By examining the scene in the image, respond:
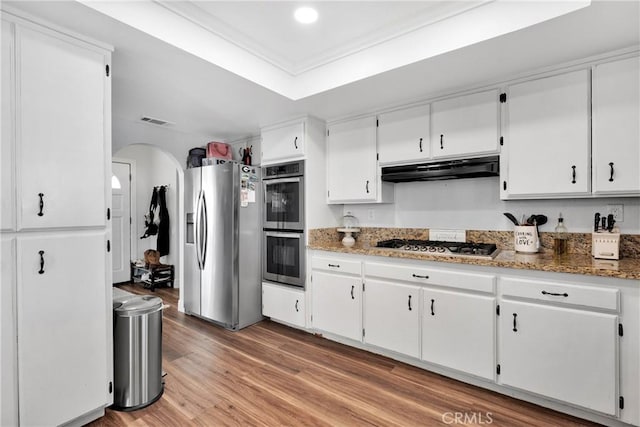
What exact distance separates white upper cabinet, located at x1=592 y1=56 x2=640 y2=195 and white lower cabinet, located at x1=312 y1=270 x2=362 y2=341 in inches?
76.5

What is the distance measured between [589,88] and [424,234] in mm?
1664

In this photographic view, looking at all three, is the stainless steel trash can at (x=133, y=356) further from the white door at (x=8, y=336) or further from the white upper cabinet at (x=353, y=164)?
the white upper cabinet at (x=353, y=164)

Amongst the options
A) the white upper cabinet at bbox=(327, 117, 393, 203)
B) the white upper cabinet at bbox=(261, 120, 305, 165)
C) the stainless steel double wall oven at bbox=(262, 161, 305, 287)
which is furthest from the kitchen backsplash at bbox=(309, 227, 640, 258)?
the white upper cabinet at bbox=(261, 120, 305, 165)

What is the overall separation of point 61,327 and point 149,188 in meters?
4.67

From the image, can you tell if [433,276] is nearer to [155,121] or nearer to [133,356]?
[133,356]

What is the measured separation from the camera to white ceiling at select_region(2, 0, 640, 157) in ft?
5.72

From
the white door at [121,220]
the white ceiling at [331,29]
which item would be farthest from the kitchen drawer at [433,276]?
the white door at [121,220]

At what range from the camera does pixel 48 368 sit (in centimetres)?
169

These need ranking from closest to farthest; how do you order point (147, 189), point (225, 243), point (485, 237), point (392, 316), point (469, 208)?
point (392, 316) < point (485, 237) < point (469, 208) < point (225, 243) < point (147, 189)

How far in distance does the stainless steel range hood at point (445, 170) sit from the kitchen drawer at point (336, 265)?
903 millimetres

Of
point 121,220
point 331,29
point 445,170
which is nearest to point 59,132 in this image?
point 331,29

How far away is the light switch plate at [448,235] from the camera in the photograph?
2.93 metres

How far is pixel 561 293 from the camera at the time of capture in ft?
6.40

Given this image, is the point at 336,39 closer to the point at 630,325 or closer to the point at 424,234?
the point at 424,234
